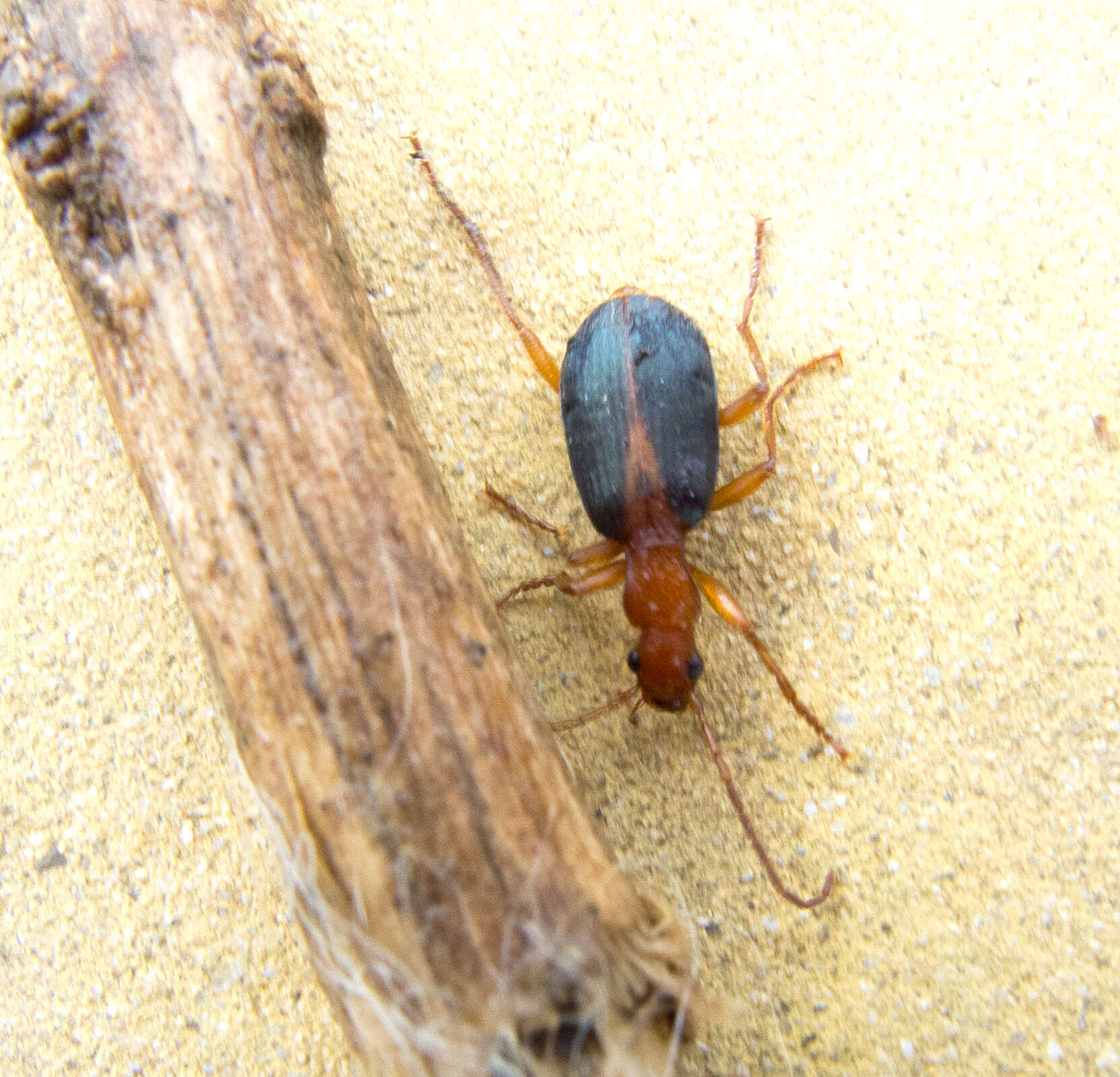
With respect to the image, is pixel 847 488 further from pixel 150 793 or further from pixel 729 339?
pixel 150 793

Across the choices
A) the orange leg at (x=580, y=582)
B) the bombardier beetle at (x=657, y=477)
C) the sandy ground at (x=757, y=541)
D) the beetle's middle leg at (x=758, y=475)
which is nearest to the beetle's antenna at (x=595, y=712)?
the bombardier beetle at (x=657, y=477)

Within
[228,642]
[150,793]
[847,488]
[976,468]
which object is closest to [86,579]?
[150,793]

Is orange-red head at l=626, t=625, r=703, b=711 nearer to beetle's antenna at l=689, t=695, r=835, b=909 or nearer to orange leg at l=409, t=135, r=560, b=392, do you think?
beetle's antenna at l=689, t=695, r=835, b=909

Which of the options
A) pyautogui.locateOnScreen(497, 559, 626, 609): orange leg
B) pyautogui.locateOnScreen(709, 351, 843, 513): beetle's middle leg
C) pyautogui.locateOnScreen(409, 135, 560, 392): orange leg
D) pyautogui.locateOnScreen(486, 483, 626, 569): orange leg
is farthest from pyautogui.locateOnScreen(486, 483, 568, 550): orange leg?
pyautogui.locateOnScreen(709, 351, 843, 513): beetle's middle leg

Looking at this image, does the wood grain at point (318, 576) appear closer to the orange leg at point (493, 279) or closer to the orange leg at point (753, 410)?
the orange leg at point (493, 279)

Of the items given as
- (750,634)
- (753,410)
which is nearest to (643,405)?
(753,410)

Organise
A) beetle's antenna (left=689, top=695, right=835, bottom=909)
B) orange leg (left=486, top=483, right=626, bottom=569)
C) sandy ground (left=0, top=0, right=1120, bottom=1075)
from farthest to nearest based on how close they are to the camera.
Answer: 1. orange leg (left=486, top=483, right=626, bottom=569)
2. sandy ground (left=0, top=0, right=1120, bottom=1075)
3. beetle's antenna (left=689, top=695, right=835, bottom=909)
